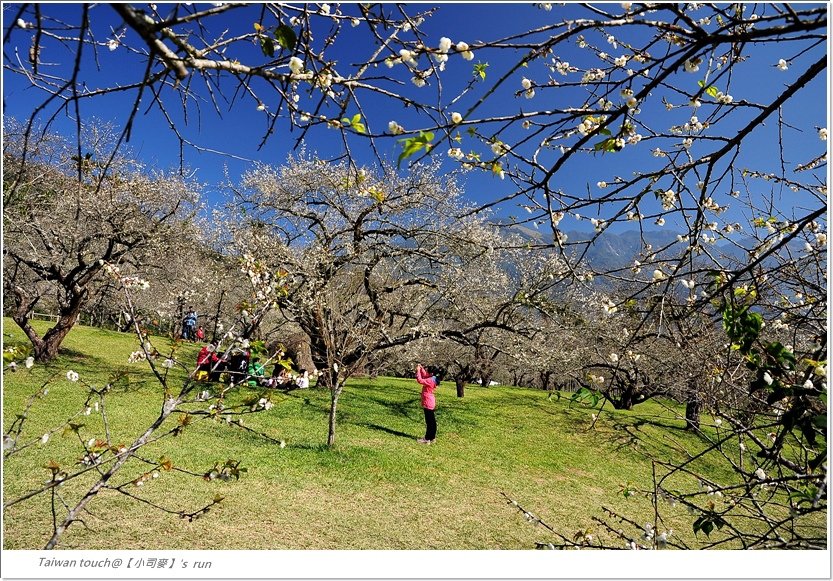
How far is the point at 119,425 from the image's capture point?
455cm

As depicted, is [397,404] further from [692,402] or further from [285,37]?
[285,37]

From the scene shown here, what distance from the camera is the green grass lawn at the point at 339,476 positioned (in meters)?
2.64

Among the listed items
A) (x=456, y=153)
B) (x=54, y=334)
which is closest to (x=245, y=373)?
(x=456, y=153)

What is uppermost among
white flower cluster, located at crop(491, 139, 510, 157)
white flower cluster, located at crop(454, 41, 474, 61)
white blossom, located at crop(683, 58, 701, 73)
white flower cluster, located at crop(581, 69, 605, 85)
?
white flower cluster, located at crop(581, 69, 605, 85)

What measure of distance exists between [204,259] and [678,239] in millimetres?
8400

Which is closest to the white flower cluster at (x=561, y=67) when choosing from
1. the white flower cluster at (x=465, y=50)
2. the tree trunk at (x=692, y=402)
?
the white flower cluster at (x=465, y=50)

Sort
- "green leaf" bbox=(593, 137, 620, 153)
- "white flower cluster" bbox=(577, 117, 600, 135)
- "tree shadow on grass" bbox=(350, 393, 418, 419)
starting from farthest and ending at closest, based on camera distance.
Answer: "tree shadow on grass" bbox=(350, 393, 418, 419) < "white flower cluster" bbox=(577, 117, 600, 135) < "green leaf" bbox=(593, 137, 620, 153)

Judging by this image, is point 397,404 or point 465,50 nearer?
point 465,50

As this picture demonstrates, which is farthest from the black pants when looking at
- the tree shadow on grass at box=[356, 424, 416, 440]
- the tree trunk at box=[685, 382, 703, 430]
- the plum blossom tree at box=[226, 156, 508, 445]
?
the tree trunk at box=[685, 382, 703, 430]

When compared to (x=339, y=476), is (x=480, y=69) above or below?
above

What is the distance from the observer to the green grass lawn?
2.64m

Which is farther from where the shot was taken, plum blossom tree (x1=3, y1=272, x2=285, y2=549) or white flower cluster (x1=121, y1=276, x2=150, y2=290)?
white flower cluster (x1=121, y1=276, x2=150, y2=290)

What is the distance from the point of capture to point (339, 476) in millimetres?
3934

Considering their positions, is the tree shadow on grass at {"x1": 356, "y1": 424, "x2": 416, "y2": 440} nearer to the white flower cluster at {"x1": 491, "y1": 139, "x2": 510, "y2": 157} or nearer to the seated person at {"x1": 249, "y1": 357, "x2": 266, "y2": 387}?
the seated person at {"x1": 249, "y1": 357, "x2": 266, "y2": 387}
